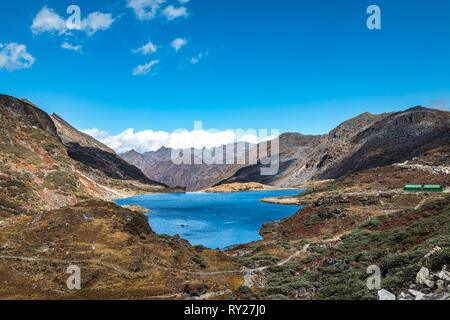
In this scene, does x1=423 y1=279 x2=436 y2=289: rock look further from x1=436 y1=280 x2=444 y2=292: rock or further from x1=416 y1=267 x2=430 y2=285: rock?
x1=416 y1=267 x2=430 y2=285: rock

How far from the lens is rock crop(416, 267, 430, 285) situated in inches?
485

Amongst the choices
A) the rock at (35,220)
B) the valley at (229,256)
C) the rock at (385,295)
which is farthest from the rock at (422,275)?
the rock at (35,220)

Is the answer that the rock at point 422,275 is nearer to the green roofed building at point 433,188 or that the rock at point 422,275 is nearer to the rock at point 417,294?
the rock at point 417,294

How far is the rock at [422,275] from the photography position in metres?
12.3

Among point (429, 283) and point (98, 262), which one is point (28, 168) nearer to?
point (98, 262)

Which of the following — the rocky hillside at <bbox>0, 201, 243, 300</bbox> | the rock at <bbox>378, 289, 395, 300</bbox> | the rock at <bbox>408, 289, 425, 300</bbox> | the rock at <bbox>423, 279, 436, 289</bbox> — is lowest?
the rocky hillside at <bbox>0, 201, 243, 300</bbox>

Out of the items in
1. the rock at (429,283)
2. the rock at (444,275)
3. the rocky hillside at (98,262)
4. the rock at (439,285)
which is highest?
the rock at (444,275)

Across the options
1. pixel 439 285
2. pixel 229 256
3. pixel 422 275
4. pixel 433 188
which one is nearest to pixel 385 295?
pixel 422 275

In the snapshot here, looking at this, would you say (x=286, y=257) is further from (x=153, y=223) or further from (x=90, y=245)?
(x=153, y=223)

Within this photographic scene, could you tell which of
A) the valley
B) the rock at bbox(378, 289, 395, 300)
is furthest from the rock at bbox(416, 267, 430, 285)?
the rock at bbox(378, 289, 395, 300)
